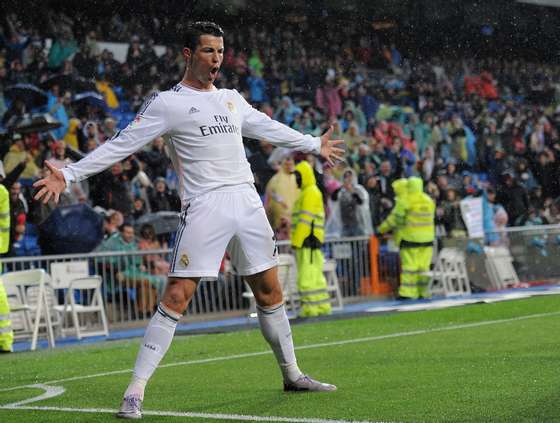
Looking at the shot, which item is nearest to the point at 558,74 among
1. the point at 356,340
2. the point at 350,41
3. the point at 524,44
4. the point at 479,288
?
the point at 524,44

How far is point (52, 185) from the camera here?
6.37m

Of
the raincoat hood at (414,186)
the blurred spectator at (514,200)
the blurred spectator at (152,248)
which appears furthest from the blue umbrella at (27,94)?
the blurred spectator at (514,200)

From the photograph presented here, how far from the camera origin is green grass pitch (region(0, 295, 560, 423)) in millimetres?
6438

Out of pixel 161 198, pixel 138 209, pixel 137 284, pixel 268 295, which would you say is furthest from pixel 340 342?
pixel 161 198

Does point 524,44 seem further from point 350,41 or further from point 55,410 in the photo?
point 55,410

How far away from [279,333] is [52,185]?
1791mm

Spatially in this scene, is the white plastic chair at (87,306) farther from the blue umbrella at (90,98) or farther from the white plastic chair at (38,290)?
the blue umbrella at (90,98)

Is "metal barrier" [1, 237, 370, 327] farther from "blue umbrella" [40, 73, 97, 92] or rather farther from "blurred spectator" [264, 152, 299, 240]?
"blue umbrella" [40, 73, 97, 92]

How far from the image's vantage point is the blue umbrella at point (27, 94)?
64.9ft

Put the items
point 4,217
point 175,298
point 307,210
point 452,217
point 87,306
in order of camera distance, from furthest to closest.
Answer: point 452,217
point 307,210
point 87,306
point 4,217
point 175,298

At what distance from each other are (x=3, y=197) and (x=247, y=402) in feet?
22.9

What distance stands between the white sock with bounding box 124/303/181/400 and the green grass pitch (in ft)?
0.78

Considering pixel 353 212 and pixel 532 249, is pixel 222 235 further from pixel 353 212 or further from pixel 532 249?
pixel 532 249

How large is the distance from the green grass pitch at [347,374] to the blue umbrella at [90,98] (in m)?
7.21
